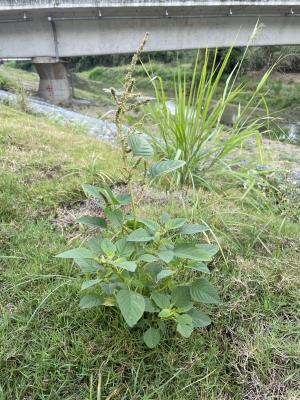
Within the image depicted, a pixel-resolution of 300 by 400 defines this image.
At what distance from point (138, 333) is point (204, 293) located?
10.6 inches

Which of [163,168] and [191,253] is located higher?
[163,168]

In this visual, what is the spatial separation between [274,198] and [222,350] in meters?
1.38

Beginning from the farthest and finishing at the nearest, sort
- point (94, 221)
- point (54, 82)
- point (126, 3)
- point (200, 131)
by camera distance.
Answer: point (54, 82) → point (126, 3) → point (200, 131) → point (94, 221)

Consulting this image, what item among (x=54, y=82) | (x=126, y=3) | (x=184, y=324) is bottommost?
(x=54, y=82)

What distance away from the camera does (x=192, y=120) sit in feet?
8.37

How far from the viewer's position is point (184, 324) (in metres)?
1.12

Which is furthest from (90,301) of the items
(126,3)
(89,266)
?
(126,3)

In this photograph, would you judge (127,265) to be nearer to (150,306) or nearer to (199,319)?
(150,306)

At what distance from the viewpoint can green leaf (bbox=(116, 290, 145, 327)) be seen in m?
1.03

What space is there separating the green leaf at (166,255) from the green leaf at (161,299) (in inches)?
5.5

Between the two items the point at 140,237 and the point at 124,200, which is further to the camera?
the point at 124,200

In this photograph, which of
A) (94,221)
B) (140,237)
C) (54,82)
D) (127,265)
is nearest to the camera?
(127,265)

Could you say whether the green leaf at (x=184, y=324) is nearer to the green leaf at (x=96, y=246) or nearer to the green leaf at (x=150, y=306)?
the green leaf at (x=150, y=306)

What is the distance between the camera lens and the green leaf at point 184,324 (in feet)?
3.59
